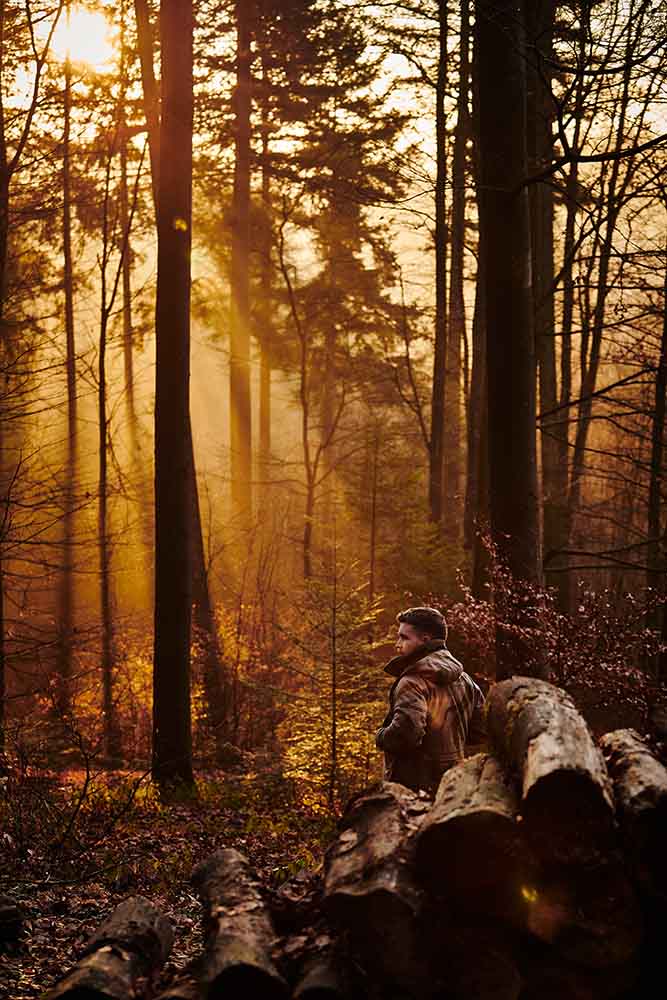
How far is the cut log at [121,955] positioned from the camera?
11.6 feet

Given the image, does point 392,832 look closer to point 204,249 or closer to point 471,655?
point 471,655

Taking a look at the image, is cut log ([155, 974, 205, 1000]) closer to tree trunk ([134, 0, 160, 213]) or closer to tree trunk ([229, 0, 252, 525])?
tree trunk ([134, 0, 160, 213])

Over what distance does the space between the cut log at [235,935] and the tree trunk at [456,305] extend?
9.62 meters

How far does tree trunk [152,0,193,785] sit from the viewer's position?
35.0 feet

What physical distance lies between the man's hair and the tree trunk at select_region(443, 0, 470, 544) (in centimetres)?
772

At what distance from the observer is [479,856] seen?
343 cm

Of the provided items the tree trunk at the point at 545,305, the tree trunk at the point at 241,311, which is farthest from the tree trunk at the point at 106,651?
the tree trunk at the point at 545,305

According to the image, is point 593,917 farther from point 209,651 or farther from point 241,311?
point 241,311

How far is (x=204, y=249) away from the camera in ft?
84.5

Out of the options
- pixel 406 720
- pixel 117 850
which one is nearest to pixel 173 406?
pixel 117 850

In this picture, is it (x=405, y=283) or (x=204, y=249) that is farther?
(x=204, y=249)

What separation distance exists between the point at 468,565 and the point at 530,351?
10.2 meters

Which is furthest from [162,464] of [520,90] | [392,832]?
[392,832]

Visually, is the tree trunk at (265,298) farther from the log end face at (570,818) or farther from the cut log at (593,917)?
the cut log at (593,917)
